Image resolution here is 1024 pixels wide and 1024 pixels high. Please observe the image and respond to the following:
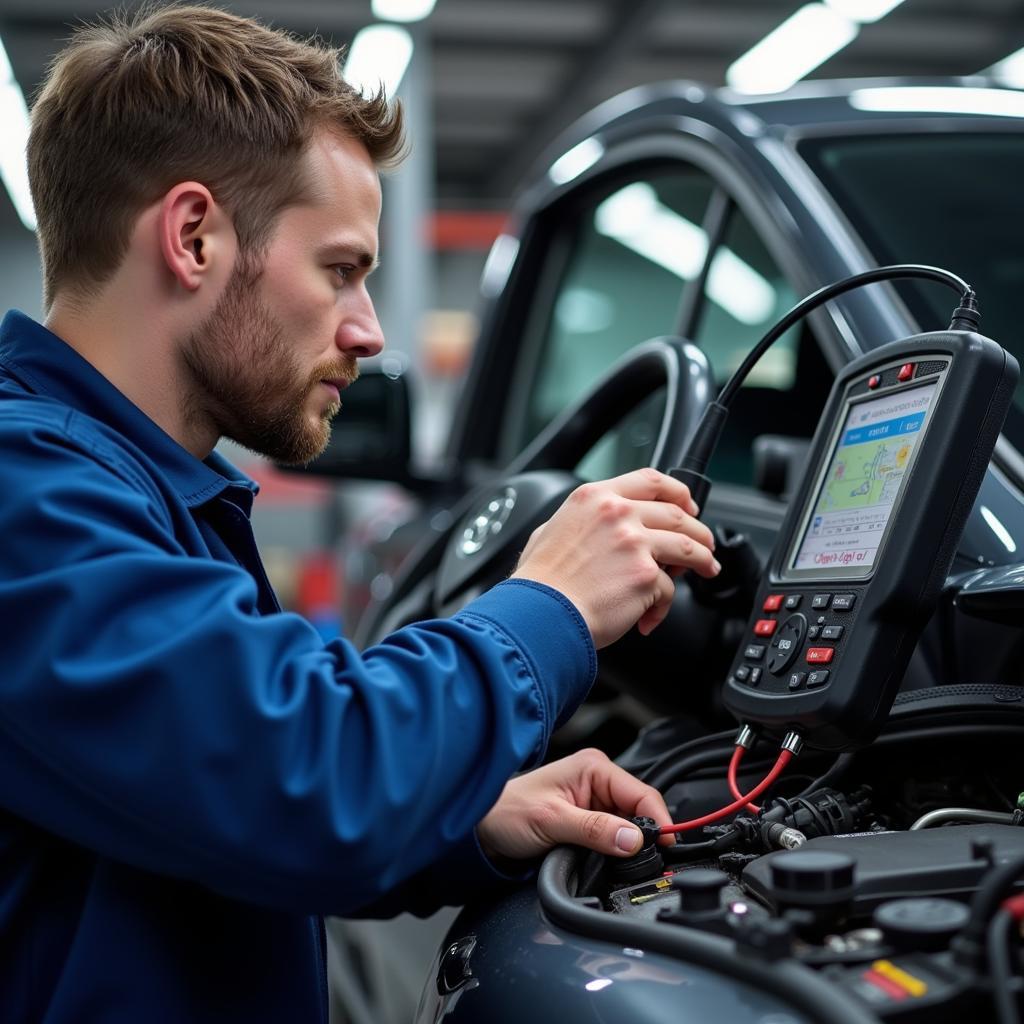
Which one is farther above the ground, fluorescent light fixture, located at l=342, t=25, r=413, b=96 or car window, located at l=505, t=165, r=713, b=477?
fluorescent light fixture, located at l=342, t=25, r=413, b=96

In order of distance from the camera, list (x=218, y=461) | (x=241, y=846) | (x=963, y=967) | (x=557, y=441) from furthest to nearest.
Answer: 1. (x=557, y=441)
2. (x=218, y=461)
3. (x=241, y=846)
4. (x=963, y=967)

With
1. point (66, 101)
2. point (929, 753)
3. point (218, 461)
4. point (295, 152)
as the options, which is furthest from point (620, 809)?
point (66, 101)

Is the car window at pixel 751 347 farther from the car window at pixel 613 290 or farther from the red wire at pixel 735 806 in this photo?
the red wire at pixel 735 806

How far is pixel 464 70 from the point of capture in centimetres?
1073

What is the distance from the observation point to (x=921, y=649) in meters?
1.13

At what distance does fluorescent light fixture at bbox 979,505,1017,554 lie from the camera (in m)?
1.11

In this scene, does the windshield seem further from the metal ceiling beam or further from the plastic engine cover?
the metal ceiling beam

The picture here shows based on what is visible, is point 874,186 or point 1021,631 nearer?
point 1021,631

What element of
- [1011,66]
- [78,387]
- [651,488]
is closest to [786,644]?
[651,488]

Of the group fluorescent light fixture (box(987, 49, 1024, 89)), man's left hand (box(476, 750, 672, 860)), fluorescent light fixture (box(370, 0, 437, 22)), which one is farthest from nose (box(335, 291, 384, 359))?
fluorescent light fixture (box(987, 49, 1024, 89))

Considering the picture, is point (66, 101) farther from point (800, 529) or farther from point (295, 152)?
point (800, 529)

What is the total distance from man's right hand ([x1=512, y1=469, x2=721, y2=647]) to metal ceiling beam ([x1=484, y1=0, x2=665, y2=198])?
8.65m

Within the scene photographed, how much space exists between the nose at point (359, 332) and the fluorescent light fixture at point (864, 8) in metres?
8.74

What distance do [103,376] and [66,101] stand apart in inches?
10.9
